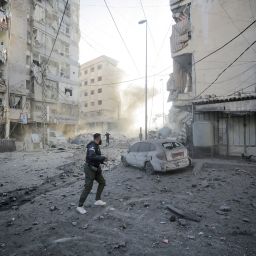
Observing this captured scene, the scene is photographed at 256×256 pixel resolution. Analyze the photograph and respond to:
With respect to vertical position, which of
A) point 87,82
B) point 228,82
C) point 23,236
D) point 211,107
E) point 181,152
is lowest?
point 23,236

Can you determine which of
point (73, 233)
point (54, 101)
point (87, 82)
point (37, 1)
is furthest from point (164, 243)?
point (87, 82)

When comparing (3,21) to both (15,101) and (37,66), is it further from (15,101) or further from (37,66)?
(15,101)

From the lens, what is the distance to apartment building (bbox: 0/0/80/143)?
1206 inches

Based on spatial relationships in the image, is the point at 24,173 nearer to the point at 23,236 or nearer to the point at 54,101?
the point at 23,236

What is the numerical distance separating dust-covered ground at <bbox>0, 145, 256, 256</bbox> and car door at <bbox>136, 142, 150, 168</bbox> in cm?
110

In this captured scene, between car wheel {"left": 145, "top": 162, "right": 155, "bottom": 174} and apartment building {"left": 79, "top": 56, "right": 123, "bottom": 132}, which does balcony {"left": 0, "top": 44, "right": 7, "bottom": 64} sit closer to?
A: car wheel {"left": 145, "top": 162, "right": 155, "bottom": 174}

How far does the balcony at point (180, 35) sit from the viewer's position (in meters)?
19.4

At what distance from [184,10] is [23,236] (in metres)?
20.1

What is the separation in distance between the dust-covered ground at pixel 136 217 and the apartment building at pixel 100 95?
53.0 meters

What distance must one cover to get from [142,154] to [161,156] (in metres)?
1.35

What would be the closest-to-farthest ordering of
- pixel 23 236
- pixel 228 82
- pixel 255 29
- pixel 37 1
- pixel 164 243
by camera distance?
pixel 164 243 < pixel 23 236 < pixel 255 29 < pixel 228 82 < pixel 37 1

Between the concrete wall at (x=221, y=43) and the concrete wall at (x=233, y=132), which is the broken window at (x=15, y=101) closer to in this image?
the concrete wall at (x=221, y=43)

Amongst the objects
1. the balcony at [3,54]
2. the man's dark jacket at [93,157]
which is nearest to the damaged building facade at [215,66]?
the man's dark jacket at [93,157]

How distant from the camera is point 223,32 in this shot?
57.6 ft
